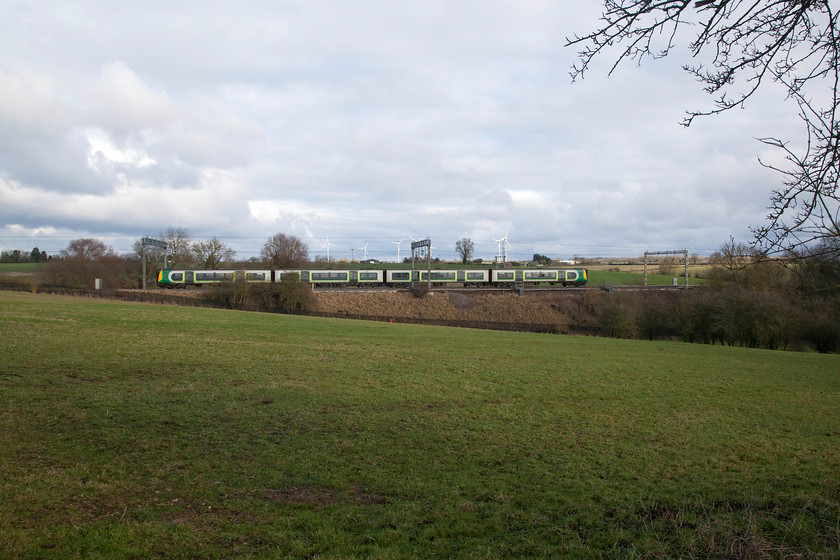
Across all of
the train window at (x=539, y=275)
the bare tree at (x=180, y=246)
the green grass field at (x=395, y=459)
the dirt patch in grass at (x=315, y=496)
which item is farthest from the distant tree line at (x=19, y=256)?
the dirt patch in grass at (x=315, y=496)

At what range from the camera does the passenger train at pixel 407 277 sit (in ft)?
235

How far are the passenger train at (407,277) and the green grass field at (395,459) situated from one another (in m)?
56.1

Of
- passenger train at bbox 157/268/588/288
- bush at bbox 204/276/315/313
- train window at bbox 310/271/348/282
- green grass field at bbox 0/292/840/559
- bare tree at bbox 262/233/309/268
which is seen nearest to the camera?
green grass field at bbox 0/292/840/559

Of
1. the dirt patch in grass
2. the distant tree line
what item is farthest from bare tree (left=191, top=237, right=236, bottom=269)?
the dirt patch in grass

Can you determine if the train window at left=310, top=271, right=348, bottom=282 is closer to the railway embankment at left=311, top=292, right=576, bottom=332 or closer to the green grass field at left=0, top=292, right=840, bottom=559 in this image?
the railway embankment at left=311, top=292, right=576, bottom=332

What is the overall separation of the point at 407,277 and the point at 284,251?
35642mm

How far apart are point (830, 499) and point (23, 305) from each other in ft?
110

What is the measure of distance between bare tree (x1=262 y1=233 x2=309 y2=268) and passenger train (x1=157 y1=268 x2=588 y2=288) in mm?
25133

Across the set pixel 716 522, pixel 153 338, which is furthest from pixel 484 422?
pixel 153 338

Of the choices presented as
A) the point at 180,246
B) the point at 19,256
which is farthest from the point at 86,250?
the point at 19,256

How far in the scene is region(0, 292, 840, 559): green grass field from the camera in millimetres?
5117

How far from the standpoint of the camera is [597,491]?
6754mm

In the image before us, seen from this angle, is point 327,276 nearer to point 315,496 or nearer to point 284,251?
point 284,251

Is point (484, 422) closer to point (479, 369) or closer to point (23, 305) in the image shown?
point (479, 369)
